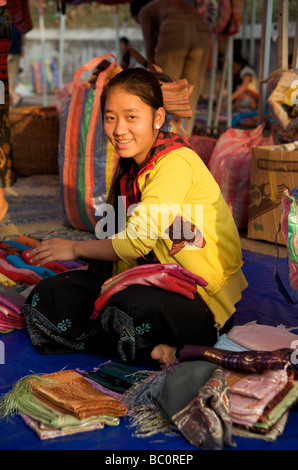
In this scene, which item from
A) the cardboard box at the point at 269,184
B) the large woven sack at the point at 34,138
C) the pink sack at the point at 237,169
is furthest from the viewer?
the large woven sack at the point at 34,138

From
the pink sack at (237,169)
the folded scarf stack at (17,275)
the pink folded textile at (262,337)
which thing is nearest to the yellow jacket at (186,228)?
the pink folded textile at (262,337)

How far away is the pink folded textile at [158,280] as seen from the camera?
66.4 inches

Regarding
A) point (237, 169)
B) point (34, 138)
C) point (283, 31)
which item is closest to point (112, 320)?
point (237, 169)

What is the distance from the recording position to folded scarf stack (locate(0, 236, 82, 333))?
2068mm

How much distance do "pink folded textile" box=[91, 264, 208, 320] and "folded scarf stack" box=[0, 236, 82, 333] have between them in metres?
0.45

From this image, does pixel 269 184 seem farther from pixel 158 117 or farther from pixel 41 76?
pixel 41 76

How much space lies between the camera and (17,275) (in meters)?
2.42

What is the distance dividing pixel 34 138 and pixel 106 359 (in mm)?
3442

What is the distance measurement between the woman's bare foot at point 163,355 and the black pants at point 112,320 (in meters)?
0.02

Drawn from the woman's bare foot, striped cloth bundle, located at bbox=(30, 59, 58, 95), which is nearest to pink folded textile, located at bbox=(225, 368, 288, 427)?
the woman's bare foot

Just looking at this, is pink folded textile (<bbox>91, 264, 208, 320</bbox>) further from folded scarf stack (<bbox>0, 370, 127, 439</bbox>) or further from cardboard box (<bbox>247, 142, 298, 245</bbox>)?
cardboard box (<bbox>247, 142, 298, 245</bbox>)

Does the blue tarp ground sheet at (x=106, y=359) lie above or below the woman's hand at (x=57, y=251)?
below

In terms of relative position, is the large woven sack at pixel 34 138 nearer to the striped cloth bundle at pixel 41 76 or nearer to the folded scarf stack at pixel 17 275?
the folded scarf stack at pixel 17 275

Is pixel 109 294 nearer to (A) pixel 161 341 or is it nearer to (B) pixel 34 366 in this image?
(A) pixel 161 341
